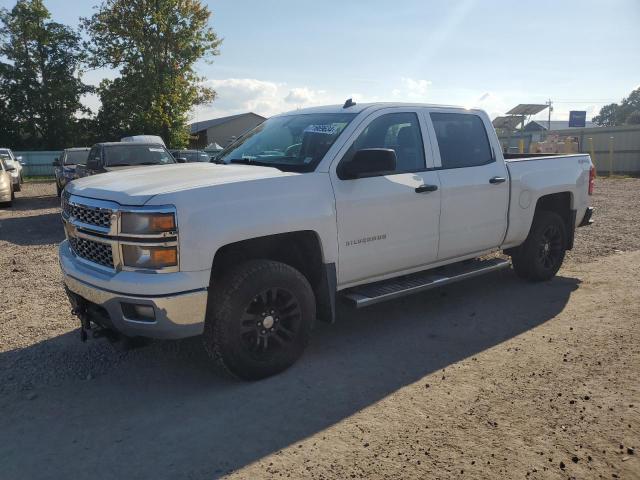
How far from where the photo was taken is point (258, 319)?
154 inches

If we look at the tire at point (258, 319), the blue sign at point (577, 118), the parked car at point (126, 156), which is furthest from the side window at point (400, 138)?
the blue sign at point (577, 118)

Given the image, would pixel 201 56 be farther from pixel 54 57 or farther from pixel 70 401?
pixel 70 401

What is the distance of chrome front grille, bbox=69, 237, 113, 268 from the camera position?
3.70 metres

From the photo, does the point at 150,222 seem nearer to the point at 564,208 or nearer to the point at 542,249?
the point at 542,249

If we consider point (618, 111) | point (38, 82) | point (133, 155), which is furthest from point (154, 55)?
point (618, 111)

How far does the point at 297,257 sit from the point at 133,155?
359 inches

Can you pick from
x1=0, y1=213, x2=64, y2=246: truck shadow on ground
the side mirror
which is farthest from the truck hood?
x1=0, y1=213, x2=64, y2=246: truck shadow on ground

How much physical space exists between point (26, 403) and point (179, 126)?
1319 inches

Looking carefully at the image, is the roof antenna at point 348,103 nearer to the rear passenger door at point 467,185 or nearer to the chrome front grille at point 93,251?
the rear passenger door at point 467,185

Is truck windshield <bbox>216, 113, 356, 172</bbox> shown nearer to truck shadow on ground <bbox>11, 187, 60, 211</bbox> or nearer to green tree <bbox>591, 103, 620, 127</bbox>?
truck shadow on ground <bbox>11, 187, 60, 211</bbox>

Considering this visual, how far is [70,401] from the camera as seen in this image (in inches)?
148

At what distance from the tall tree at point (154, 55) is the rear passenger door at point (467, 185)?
3127 cm

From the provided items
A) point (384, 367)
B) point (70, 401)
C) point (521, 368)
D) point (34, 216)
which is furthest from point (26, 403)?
point (34, 216)

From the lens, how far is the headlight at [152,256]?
346 centimetres
